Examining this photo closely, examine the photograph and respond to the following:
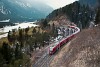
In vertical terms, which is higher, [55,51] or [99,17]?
[99,17]

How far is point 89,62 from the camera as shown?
61719 mm

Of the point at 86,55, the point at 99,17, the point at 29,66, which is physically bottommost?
the point at 29,66

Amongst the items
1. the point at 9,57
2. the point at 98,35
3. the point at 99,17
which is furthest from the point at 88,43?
the point at 99,17

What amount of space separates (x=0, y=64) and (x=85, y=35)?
27808mm

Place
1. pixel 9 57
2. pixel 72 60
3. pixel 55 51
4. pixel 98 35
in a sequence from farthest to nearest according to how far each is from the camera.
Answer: pixel 55 51, pixel 9 57, pixel 98 35, pixel 72 60

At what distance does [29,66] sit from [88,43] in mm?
20997

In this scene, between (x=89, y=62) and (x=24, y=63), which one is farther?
(x=24, y=63)

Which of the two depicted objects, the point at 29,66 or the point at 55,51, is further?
the point at 55,51

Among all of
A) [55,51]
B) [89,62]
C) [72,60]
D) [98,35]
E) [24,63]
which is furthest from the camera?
[55,51]

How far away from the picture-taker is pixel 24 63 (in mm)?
79125

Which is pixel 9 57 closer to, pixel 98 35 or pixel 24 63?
pixel 24 63

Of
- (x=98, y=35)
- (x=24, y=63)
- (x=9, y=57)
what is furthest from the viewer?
(x=9, y=57)

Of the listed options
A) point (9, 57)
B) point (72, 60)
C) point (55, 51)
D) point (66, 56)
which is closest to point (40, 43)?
point (55, 51)

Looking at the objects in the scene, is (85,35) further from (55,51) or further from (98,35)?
(55,51)
